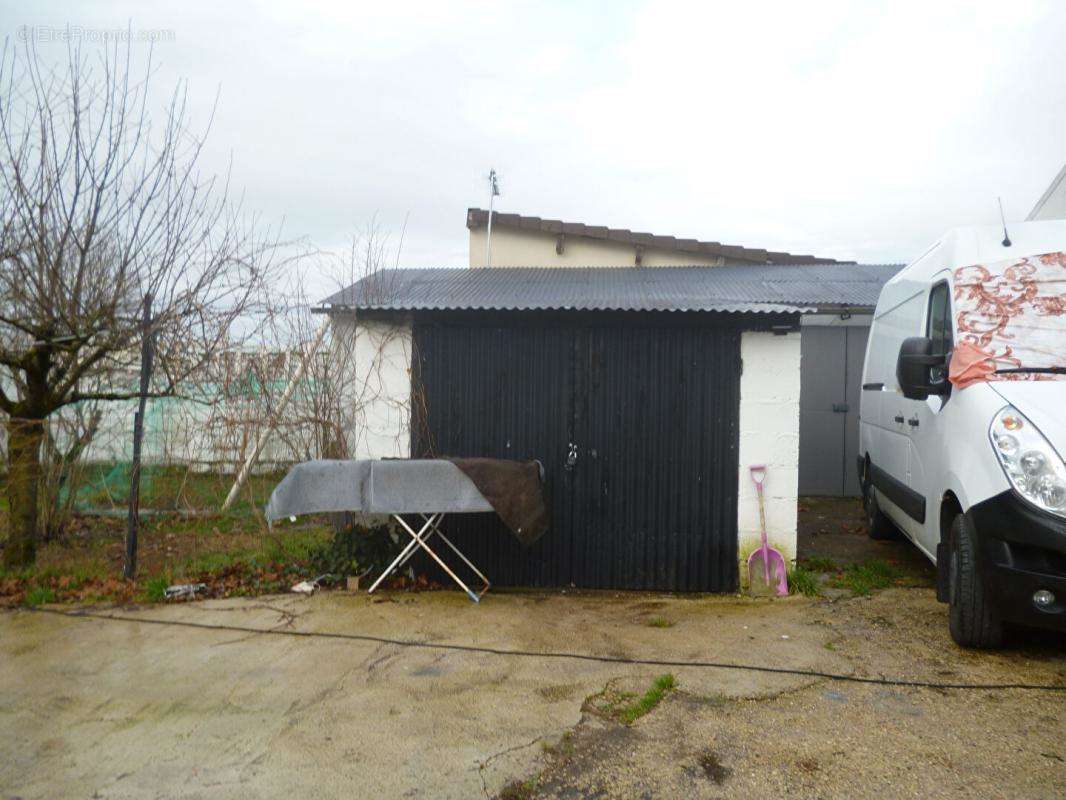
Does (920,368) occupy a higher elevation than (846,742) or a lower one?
higher

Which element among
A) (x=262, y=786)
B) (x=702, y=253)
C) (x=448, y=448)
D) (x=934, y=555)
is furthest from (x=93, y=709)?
(x=702, y=253)

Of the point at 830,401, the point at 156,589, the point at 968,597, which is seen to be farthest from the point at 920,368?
the point at 156,589

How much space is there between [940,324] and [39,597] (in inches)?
278

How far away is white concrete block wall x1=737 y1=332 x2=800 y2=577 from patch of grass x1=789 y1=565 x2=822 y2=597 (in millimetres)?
158

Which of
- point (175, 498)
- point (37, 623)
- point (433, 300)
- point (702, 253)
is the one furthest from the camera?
point (702, 253)

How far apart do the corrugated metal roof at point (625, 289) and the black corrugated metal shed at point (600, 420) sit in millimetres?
82

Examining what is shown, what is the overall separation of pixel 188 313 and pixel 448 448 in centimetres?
249

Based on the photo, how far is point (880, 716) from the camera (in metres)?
4.00

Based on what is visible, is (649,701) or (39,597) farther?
(39,597)

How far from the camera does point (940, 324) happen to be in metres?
5.51

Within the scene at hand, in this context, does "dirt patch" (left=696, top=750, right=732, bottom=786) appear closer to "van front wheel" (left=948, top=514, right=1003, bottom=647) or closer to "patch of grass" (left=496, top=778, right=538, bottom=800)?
"patch of grass" (left=496, top=778, right=538, bottom=800)

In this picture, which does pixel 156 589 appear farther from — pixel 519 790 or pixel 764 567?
pixel 764 567

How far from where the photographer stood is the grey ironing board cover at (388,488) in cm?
586

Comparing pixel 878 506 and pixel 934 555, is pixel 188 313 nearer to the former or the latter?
pixel 934 555
